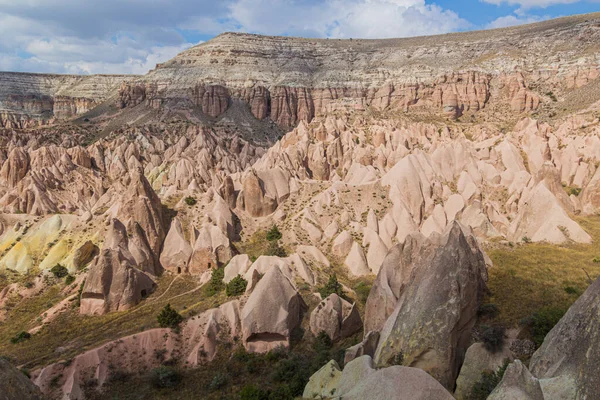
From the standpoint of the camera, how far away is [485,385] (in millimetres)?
13055

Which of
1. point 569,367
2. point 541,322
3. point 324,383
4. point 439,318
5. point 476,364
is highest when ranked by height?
point 569,367

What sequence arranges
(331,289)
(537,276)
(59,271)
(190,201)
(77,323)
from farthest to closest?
1. (190,201)
2. (59,271)
3. (77,323)
4. (331,289)
5. (537,276)

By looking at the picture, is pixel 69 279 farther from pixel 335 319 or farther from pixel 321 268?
pixel 335 319

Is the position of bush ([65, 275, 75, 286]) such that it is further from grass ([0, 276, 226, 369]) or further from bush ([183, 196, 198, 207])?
bush ([183, 196, 198, 207])

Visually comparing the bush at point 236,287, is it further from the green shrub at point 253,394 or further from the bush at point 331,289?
the green shrub at point 253,394

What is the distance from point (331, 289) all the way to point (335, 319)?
412 cm

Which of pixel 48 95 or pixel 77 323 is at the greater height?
pixel 48 95

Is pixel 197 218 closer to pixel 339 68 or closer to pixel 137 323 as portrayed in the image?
pixel 137 323

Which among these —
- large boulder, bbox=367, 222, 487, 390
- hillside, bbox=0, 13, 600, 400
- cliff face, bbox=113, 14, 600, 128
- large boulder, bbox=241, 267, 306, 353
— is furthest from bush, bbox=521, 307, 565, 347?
cliff face, bbox=113, 14, 600, 128

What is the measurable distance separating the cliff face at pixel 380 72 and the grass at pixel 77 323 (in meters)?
88.7

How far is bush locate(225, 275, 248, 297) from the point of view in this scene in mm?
28625

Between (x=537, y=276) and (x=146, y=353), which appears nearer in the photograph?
(x=537, y=276)

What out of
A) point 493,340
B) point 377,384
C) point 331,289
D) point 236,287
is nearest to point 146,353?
point 236,287

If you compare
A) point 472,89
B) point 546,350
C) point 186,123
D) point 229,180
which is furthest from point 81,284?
point 472,89
